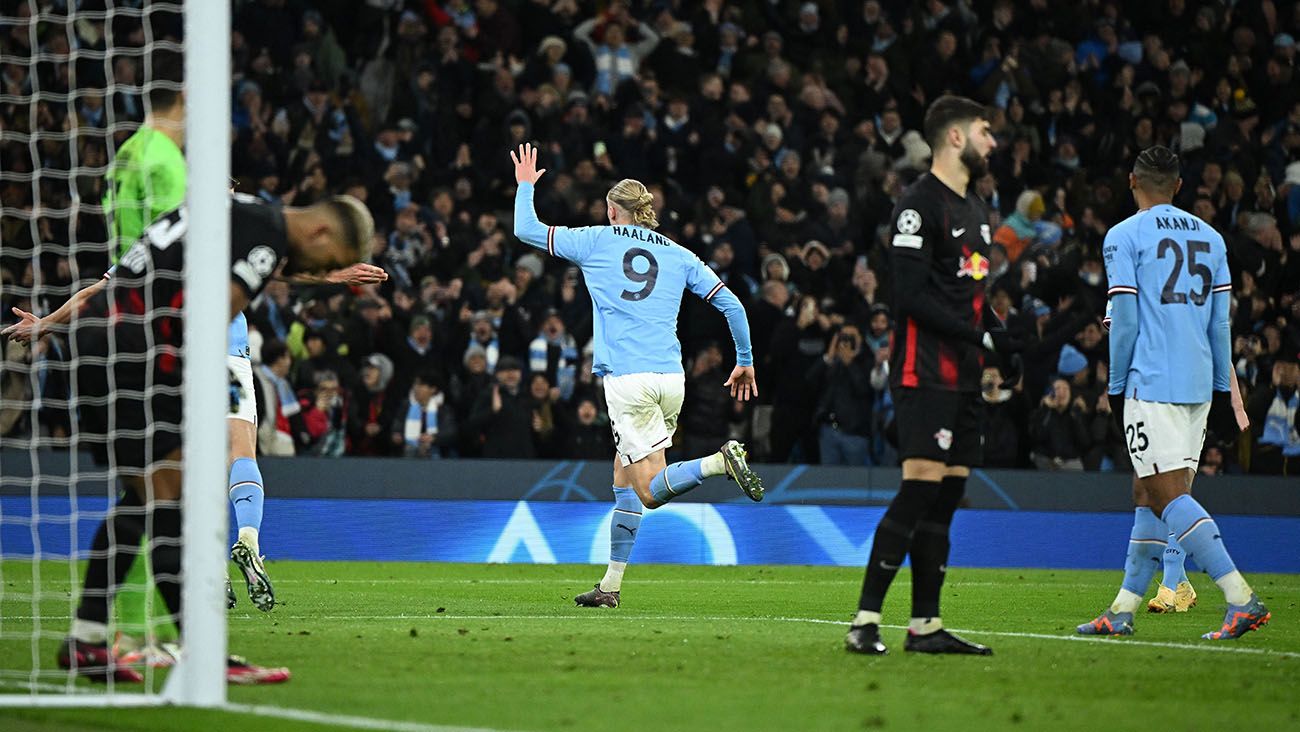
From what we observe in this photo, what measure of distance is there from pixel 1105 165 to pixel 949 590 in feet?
32.6

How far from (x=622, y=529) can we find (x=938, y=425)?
13.6ft

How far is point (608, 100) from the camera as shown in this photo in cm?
2116

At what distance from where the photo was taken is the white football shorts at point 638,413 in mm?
10945

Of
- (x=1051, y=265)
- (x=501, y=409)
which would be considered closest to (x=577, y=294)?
(x=501, y=409)

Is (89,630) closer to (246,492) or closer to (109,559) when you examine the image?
(109,559)

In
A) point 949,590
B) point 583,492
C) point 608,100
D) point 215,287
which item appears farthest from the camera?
point 608,100

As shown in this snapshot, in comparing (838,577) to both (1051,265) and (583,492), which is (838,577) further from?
(1051,265)

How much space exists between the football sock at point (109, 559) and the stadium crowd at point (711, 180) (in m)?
8.75

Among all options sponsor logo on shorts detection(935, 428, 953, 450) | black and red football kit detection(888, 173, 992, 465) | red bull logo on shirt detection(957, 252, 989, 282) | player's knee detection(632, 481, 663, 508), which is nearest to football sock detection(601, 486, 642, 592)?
player's knee detection(632, 481, 663, 508)

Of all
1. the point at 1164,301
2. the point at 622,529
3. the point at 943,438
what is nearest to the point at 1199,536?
the point at 1164,301

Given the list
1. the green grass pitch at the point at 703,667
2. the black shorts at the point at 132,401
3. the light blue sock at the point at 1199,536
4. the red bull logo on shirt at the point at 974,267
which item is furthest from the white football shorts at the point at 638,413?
the black shorts at the point at 132,401

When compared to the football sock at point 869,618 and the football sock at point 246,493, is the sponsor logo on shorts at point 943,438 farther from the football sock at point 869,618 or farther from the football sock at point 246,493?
the football sock at point 246,493

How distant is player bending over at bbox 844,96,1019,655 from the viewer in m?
7.36

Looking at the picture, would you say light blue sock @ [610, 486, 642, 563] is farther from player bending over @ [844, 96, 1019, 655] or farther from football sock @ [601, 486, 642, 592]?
player bending over @ [844, 96, 1019, 655]
